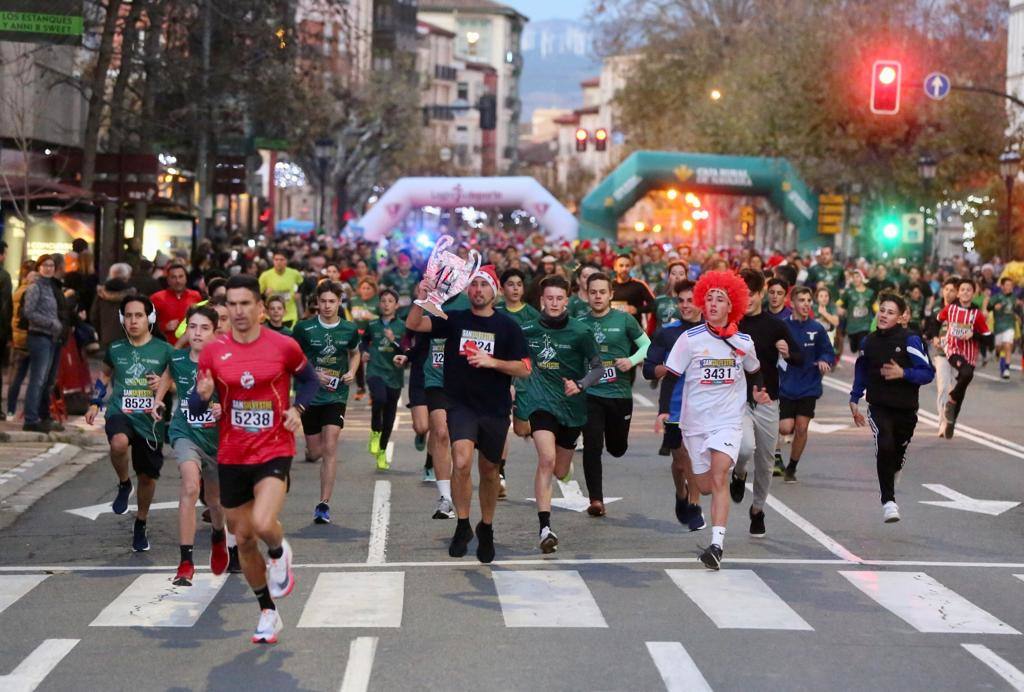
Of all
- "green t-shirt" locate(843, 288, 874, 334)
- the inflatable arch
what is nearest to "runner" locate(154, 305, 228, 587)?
"green t-shirt" locate(843, 288, 874, 334)

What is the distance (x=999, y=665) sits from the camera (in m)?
9.45

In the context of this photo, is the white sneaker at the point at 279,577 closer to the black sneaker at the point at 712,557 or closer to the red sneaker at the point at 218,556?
the red sneaker at the point at 218,556

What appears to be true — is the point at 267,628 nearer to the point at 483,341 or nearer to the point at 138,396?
the point at 483,341

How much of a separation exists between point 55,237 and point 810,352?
15127 mm

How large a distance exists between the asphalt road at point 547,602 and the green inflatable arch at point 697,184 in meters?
44.9

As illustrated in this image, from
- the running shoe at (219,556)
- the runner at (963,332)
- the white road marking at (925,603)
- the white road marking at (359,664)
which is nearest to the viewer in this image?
the white road marking at (359,664)

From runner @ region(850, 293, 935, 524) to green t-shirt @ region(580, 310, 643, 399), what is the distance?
1.62 meters

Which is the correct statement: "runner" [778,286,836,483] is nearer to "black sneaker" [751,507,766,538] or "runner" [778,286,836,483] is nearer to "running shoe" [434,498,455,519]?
"black sneaker" [751,507,766,538]

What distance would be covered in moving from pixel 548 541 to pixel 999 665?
4.06 metres

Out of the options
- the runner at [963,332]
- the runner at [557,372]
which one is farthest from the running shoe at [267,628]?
the runner at [963,332]

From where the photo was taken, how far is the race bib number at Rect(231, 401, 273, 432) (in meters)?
9.99

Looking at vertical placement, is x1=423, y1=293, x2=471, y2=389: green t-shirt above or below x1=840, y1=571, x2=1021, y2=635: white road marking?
above

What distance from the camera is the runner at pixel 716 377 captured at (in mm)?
12477

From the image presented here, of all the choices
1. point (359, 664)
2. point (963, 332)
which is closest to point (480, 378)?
point (359, 664)
